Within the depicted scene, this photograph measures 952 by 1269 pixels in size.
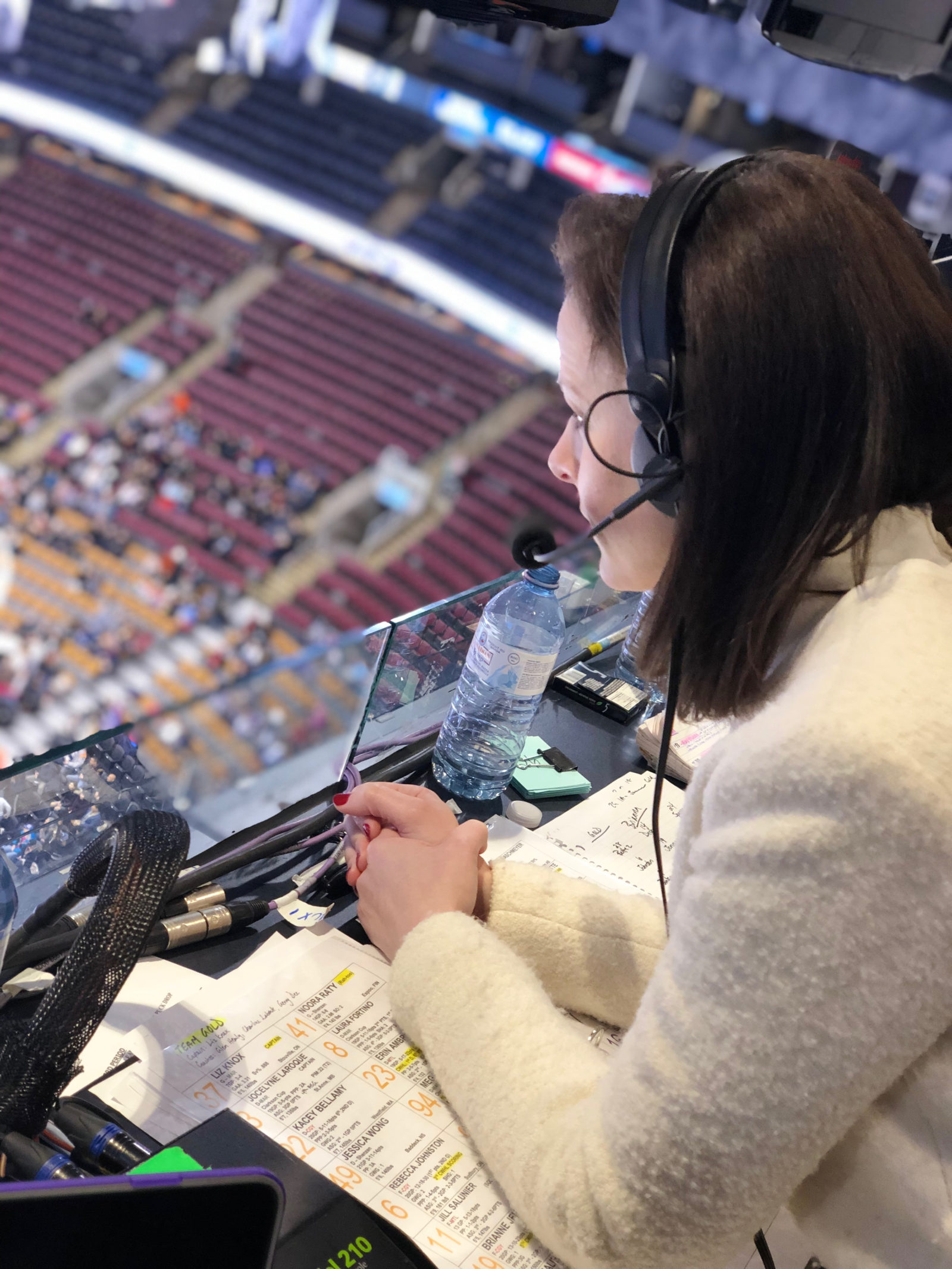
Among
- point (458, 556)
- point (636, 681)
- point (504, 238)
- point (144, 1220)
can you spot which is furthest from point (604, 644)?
point (504, 238)

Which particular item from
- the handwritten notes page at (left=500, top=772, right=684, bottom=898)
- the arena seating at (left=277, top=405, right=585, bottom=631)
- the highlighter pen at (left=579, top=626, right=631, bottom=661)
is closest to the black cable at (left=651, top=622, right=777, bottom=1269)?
the handwritten notes page at (left=500, top=772, right=684, bottom=898)

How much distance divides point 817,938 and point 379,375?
895cm

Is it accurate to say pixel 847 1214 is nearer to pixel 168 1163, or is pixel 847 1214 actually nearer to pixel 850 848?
pixel 850 848

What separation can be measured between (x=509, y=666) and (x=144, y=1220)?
56 centimetres

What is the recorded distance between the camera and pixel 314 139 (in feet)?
32.8

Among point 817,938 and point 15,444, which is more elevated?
point 817,938

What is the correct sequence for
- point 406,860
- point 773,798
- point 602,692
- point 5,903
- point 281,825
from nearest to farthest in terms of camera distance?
point 773,798 < point 5,903 < point 406,860 < point 281,825 < point 602,692

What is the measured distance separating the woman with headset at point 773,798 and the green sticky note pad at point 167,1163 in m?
0.14

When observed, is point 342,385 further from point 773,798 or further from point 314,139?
point 773,798

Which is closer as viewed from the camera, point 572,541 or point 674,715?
point 674,715

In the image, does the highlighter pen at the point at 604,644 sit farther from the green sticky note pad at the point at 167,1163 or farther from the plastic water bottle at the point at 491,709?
the green sticky note pad at the point at 167,1163

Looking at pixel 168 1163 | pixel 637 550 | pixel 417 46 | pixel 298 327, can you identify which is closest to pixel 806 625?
pixel 637 550

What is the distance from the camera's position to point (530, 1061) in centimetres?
52

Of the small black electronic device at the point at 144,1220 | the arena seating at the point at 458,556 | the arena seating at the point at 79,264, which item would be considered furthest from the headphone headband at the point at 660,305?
the arena seating at the point at 79,264
